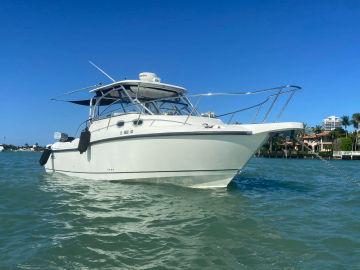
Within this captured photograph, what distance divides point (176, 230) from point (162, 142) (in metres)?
5.24

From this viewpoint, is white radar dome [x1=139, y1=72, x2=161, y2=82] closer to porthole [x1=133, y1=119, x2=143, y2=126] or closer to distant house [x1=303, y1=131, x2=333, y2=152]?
porthole [x1=133, y1=119, x2=143, y2=126]

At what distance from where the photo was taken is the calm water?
5.06 metres

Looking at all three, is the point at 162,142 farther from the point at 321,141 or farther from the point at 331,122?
the point at 331,122

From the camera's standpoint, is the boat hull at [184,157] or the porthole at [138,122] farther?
the porthole at [138,122]

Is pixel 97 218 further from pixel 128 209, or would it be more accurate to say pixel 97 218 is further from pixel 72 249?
pixel 72 249

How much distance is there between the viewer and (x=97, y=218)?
749cm

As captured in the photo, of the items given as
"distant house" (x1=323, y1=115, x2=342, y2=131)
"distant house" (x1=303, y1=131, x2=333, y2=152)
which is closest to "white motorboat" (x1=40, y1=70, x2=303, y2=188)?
"distant house" (x1=303, y1=131, x2=333, y2=152)

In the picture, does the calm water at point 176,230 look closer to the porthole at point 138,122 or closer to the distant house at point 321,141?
the porthole at point 138,122

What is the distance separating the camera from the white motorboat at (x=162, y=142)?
11281 mm

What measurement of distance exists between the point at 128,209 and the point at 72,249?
2942 mm

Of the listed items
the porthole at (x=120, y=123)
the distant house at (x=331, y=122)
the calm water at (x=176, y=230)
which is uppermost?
the distant house at (x=331, y=122)

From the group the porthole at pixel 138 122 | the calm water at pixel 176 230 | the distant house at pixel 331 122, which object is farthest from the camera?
the distant house at pixel 331 122

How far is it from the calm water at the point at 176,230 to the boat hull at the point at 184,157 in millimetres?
865

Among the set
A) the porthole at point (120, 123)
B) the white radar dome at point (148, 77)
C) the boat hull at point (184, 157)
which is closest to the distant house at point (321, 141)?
the white radar dome at point (148, 77)
